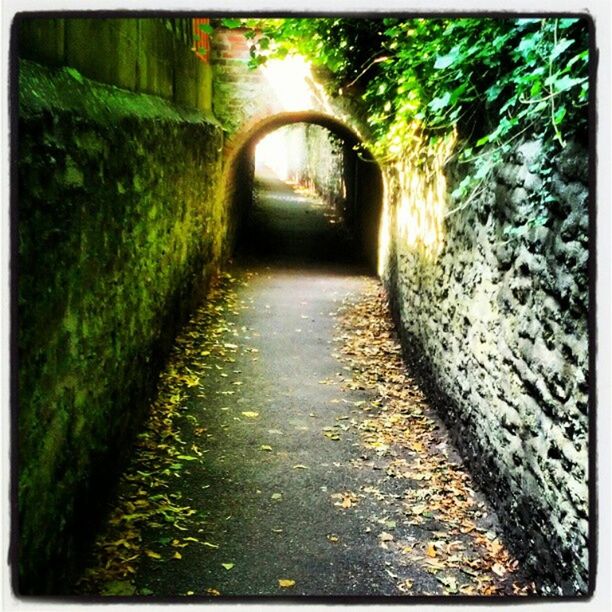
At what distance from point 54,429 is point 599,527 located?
2.27 m

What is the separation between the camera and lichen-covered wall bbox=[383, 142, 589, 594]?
108 inches

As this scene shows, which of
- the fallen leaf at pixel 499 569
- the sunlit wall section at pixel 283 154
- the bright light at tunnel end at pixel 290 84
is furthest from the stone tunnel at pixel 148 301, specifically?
the sunlit wall section at pixel 283 154

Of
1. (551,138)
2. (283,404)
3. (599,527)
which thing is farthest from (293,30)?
(599,527)

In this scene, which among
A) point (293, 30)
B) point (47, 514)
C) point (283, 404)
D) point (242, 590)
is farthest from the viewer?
point (293, 30)

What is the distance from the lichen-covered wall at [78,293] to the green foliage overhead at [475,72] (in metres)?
2.09

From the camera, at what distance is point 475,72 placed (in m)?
4.14

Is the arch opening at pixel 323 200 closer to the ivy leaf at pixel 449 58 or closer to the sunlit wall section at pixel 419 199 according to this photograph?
the sunlit wall section at pixel 419 199

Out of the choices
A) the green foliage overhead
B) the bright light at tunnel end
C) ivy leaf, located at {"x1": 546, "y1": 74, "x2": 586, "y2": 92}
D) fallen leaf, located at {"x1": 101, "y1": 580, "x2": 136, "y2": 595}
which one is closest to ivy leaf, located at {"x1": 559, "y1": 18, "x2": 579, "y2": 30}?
the green foliage overhead

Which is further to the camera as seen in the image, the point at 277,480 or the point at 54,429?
the point at 277,480

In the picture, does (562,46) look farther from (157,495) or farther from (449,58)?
(157,495)

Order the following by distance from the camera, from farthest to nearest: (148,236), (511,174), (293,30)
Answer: (293,30), (148,236), (511,174)

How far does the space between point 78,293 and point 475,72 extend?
2890mm
